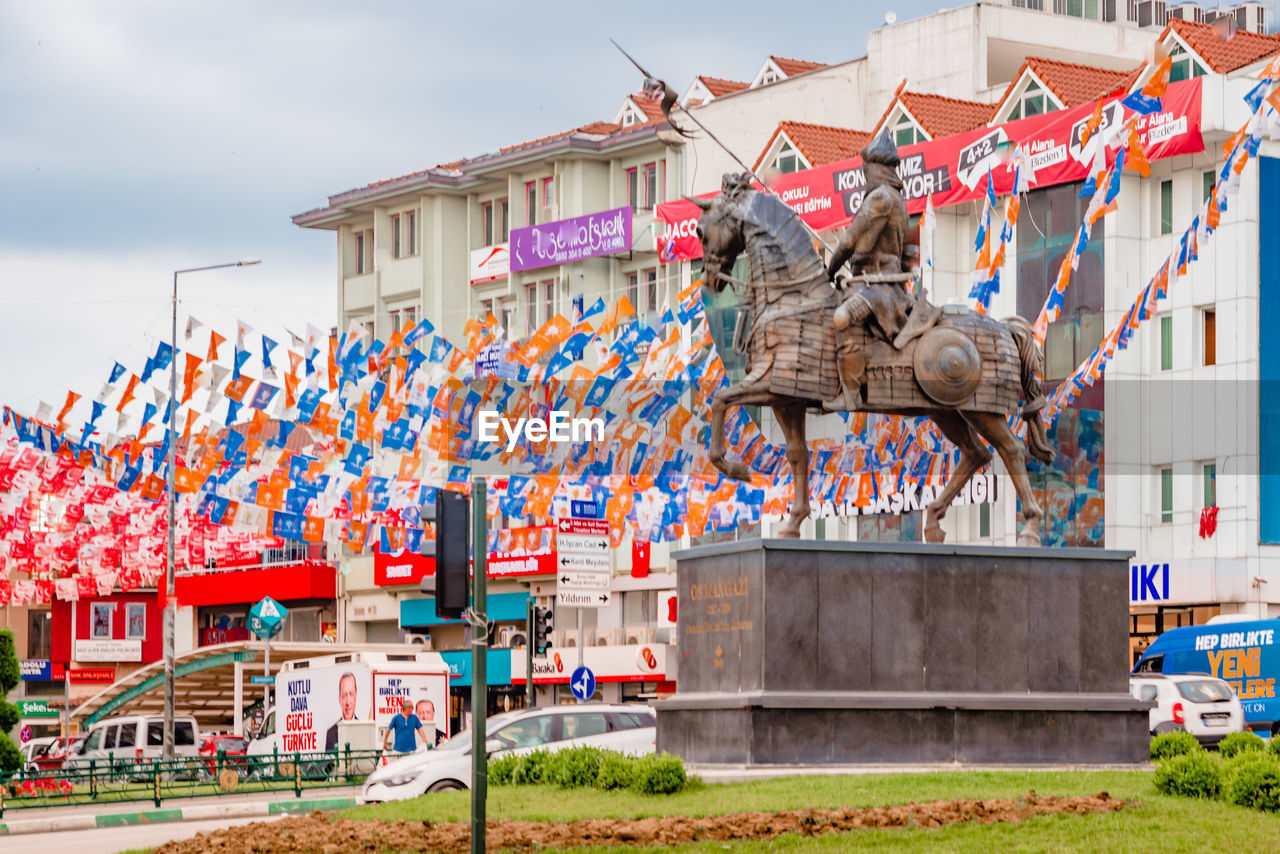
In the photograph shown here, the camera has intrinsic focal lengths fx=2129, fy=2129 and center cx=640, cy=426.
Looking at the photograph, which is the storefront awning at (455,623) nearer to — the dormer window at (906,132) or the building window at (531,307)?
the building window at (531,307)

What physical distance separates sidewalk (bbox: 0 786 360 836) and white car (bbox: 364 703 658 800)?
95.2 inches

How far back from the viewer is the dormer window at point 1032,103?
2036 inches

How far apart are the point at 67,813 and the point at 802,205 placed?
3143 centimetres

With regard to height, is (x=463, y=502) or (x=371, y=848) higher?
(x=463, y=502)

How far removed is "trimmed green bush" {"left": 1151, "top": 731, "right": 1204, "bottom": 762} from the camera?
1998cm

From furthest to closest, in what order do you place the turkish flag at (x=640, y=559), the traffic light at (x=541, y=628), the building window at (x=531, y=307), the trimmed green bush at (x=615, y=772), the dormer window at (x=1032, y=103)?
the building window at (x=531, y=307) < the turkish flag at (x=640, y=559) < the dormer window at (x=1032, y=103) < the traffic light at (x=541, y=628) < the trimmed green bush at (x=615, y=772)

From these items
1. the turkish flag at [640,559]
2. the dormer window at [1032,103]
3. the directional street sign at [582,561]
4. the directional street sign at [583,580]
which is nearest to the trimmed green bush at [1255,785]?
the directional street sign at [583,580]

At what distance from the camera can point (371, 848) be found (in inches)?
623

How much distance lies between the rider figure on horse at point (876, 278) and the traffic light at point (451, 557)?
7848 mm

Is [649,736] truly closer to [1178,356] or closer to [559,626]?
[1178,356]

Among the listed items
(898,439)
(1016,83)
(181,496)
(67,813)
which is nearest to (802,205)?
(1016,83)

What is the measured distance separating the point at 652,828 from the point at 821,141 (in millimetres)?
45575

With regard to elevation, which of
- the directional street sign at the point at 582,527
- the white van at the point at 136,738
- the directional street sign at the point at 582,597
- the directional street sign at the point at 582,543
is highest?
the directional street sign at the point at 582,527

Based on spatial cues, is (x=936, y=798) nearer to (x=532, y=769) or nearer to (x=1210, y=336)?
(x=532, y=769)
